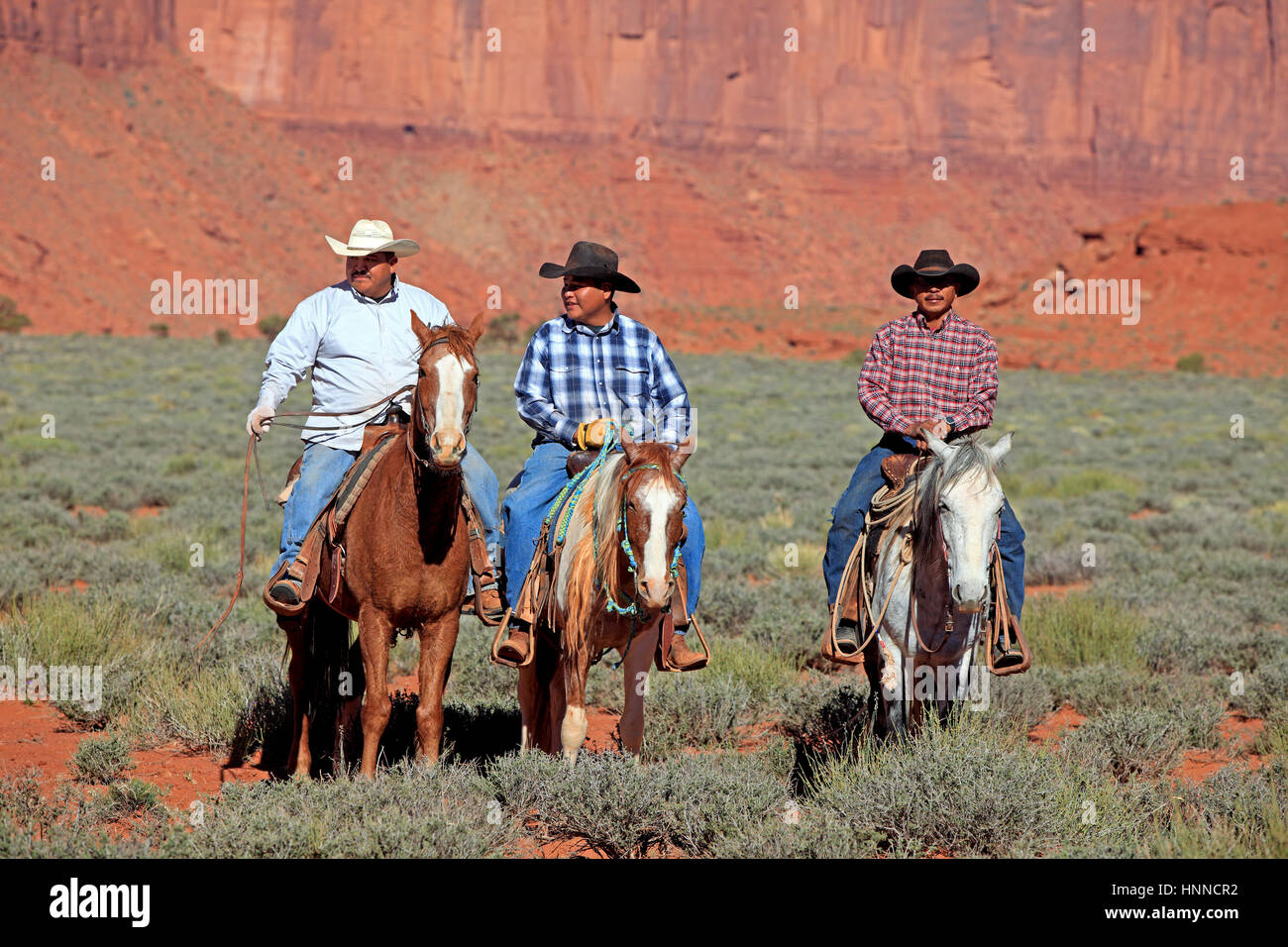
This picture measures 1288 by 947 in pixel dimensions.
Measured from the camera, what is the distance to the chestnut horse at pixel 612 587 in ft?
15.9

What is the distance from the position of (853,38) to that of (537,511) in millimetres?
114337

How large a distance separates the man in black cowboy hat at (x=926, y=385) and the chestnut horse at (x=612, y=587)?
1.22m

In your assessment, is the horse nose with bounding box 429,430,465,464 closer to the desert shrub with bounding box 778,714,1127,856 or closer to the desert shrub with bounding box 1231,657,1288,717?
the desert shrub with bounding box 778,714,1127,856

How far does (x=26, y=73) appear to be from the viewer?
76.2 meters

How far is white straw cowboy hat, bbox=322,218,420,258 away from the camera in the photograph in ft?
20.2

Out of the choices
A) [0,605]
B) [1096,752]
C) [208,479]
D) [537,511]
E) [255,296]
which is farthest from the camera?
[255,296]

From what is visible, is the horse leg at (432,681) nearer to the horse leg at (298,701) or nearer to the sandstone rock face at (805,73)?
the horse leg at (298,701)

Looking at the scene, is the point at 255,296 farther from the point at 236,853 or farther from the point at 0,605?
the point at 236,853

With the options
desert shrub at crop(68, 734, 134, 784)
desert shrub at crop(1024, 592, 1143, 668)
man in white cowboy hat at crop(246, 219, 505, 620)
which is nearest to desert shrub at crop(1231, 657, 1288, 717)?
desert shrub at crop(1024, 592, 1143, 668)

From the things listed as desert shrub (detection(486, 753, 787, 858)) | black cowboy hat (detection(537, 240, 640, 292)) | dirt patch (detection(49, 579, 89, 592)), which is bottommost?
dirt patch (detection(49, 579, 89, 592))

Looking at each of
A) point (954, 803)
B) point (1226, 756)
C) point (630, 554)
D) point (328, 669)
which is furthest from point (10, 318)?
point (954, 803)

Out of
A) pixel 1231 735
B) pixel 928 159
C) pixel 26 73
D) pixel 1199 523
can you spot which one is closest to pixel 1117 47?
pixel 928 159

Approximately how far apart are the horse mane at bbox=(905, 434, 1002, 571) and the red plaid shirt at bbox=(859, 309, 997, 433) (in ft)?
1.94

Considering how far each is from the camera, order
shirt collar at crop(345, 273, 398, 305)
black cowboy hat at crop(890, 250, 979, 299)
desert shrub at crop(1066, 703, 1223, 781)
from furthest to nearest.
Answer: desert shrub at crop(1066, 703, 1223, 781), black cowboy hat at crop(890, 250, 979, 299), shirt collar at crop(345, 273, 398, 305)
